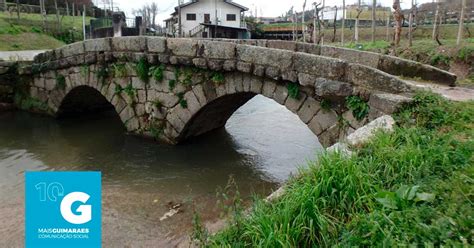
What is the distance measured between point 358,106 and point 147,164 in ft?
13.8

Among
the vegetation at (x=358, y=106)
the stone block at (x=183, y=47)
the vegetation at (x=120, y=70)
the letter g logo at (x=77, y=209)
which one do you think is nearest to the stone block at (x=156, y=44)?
the stone block at (x=183, y=47)

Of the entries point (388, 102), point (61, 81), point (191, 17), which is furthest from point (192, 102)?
point (191, 17)

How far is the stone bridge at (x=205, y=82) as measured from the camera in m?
5.33

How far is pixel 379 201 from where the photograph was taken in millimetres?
2641

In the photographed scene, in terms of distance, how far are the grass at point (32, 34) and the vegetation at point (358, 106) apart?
2163 cm

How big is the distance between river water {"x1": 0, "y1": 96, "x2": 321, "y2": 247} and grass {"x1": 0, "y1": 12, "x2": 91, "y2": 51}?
1423 centimetres

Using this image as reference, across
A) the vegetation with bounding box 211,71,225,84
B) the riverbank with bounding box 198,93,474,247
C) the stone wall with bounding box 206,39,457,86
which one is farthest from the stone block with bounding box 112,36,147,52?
the riverbank with bounding box 198,93,474,247

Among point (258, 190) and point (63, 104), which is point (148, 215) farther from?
point (63, 104)

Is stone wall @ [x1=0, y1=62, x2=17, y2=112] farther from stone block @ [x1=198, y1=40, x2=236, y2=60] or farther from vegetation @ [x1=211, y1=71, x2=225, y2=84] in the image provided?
vegetation @ [x1=211, y1=71, x2=225, y2=84]

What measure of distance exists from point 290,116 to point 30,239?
901 cm

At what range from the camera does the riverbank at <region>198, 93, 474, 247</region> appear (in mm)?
2289

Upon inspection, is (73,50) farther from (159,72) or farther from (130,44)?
(159,72)

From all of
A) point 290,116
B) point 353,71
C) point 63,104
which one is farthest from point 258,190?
point 63,104

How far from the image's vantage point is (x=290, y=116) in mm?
11312
